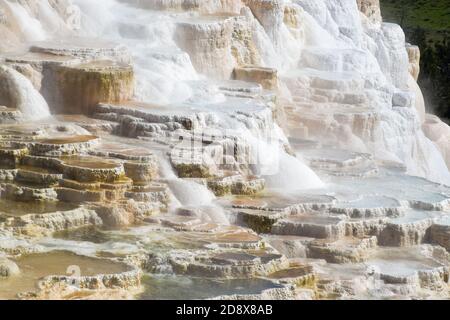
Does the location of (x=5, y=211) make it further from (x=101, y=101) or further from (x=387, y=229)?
(x=387, y=229)

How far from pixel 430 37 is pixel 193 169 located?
4829 cm

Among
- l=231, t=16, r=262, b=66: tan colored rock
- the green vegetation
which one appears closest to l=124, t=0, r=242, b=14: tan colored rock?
l=231, t=16, r=262, b=66: tan colored rock

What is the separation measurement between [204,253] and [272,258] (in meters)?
1.00

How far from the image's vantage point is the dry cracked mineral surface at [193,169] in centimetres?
1598

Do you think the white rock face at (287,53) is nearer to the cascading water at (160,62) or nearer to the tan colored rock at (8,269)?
the cascading water at (160,62)

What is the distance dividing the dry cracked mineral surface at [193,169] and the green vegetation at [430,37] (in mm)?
18917

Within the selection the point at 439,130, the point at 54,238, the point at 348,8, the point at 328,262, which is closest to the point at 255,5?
the point at 348,8

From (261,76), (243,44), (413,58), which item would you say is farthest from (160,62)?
(413,58)

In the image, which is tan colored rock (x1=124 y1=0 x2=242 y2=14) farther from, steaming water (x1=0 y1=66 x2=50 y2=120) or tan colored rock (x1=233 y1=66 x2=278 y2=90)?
steaming water (x1=0 y1=66 x2=50 y2=120)

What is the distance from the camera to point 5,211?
16750 millimetres

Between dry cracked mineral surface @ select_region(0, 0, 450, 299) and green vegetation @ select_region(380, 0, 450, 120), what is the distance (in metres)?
18.9

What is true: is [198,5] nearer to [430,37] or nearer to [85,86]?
[85,86]

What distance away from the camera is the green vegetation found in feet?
157

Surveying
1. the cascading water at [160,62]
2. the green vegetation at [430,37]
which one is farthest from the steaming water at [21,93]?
the green vegetation at [430,37]
